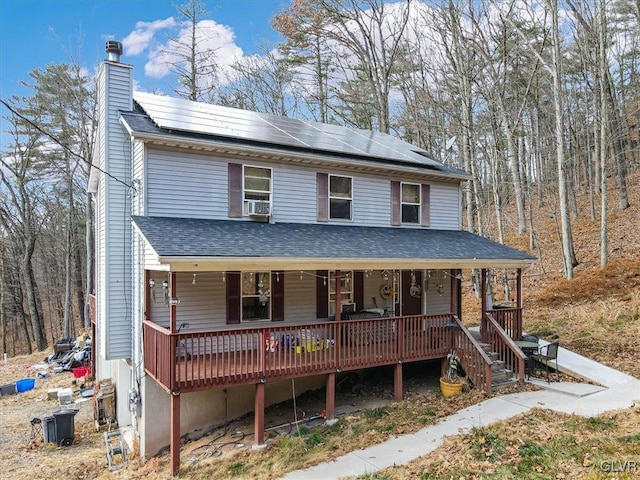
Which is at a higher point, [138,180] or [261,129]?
[261,129]

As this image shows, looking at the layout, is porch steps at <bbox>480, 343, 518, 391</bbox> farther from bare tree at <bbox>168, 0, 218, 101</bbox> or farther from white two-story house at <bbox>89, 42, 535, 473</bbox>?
bare tree at <bbox>168, 0, 218, 101</bbox>

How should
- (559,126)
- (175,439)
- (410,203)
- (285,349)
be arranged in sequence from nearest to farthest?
(175,439) → (285,349) → (410,203) → (559,126)

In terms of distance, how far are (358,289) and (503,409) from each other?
15.7 feet

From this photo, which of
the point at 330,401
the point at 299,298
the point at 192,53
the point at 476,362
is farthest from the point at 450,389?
the point at 192,53

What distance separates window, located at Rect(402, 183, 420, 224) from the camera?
512 inches

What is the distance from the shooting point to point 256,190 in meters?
10.7

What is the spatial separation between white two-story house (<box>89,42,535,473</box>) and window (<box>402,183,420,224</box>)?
359 mm

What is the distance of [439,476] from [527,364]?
5.69 m

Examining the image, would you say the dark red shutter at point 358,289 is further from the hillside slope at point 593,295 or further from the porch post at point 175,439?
the hillside slope at point 593,295

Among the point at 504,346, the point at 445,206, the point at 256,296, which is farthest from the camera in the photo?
the point at 445,206

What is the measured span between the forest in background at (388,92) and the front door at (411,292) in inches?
282

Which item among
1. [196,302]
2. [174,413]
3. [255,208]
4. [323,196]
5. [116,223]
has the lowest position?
[174,413]

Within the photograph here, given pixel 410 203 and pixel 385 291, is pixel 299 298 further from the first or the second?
pixel 410 203

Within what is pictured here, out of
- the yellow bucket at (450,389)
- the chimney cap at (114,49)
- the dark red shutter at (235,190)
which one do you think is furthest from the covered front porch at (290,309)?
the chimney cap at (114,49)
